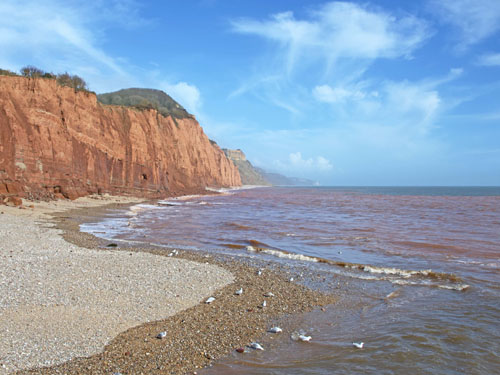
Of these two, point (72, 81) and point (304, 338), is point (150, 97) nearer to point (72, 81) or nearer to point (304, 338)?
point (72, 81)

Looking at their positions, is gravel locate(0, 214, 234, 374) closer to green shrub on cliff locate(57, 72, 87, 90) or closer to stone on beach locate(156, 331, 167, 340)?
stone on beach locate(156, 331, 167, 340)

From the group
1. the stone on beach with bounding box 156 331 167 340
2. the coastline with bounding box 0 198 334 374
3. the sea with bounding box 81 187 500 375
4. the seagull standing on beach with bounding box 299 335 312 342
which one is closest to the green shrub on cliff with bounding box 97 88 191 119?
the sea with bounding box 81 187 500 375

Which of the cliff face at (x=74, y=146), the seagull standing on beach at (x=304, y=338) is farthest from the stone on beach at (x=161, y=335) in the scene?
the cliff face at (x=74, y=146)

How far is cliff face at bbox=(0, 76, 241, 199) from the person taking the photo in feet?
80.4

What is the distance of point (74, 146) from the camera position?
31.8m

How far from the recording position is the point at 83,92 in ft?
116

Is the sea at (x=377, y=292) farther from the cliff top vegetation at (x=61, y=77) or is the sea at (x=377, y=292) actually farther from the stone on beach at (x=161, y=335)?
the cliff top vegetation at (x=61, y=77)

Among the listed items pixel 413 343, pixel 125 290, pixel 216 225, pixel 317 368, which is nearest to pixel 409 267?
pixel 413 343

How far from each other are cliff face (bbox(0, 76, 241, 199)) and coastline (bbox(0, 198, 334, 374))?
60.1 ft

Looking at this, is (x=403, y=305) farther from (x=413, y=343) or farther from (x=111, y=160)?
(x=111, y=160)

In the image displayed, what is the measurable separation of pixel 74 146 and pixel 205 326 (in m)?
30.6

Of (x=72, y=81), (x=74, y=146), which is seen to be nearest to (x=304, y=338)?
(x=74, y=146)

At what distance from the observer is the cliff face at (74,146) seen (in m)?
24.5

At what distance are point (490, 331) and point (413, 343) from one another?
1762mm
